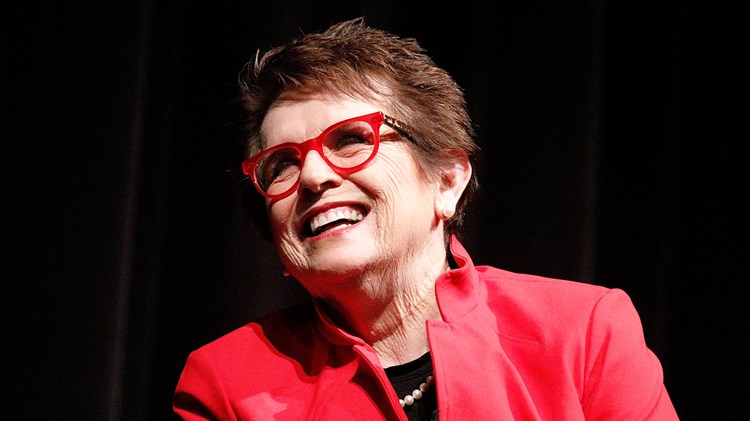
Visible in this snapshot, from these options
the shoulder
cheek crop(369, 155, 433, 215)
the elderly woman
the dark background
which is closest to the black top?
the elderly woman

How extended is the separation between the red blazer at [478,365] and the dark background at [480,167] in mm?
295

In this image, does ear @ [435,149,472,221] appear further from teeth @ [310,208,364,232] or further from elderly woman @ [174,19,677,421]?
teeth @ [310,208,364,232]

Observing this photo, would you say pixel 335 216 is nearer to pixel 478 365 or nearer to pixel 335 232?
pixel 335 232

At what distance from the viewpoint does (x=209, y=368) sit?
1.31m

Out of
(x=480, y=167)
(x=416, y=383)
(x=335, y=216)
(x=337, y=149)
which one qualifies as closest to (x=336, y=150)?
(x=337, y=149)

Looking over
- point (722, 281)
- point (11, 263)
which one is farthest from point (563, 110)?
point (11, 263)

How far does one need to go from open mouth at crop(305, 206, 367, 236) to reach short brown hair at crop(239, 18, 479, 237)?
141 millimetres

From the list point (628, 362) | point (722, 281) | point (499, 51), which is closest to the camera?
point (628, 362)

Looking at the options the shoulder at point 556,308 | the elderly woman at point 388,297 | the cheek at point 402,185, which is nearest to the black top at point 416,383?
the elderly woman at point 388,297

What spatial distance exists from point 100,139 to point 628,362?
40.7 inches

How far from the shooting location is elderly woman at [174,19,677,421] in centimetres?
117

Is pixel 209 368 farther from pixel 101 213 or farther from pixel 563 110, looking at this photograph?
pixel 563 110

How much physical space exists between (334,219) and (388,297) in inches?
6.5

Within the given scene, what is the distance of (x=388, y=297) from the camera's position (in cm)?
127
